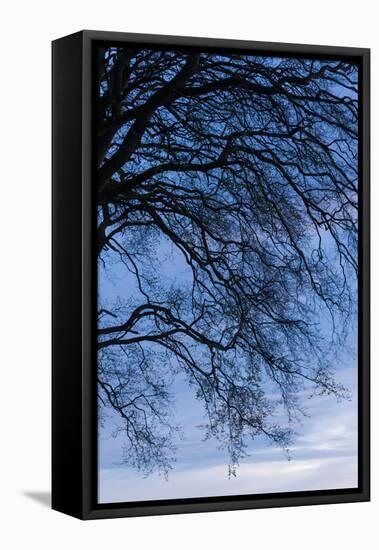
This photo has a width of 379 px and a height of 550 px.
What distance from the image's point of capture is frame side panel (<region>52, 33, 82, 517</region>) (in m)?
9.75

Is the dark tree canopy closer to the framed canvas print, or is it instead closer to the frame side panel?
the framed canvas print

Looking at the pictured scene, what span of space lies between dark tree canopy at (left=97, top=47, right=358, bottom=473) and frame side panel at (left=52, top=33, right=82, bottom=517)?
146 mm

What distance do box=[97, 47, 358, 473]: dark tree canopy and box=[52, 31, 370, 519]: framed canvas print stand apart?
11 mm

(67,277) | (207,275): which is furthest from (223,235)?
(67,277)

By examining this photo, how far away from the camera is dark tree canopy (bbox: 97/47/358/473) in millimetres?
9828

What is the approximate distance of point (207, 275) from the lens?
10.0m

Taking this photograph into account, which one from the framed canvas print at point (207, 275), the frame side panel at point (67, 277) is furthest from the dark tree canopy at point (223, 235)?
the frame side panel at point (67, 277)

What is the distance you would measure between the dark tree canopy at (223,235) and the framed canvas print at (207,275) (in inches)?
0.5

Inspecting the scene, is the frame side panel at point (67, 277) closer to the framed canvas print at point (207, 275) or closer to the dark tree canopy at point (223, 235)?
the framed canvas print at point (207, 275)

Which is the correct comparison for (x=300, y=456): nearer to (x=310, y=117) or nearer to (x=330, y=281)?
(x=330, y=281)

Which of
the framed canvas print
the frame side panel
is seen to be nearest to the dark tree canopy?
the framed canvas print

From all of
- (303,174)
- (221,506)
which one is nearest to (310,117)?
(303,174)

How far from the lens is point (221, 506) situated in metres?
10.0

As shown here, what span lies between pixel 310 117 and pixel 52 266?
5.98ft
